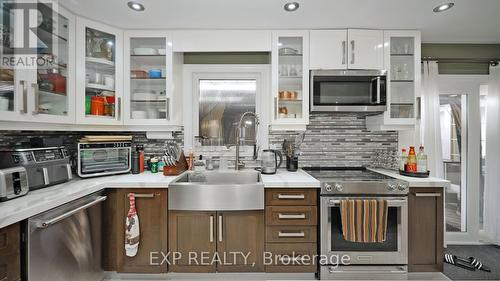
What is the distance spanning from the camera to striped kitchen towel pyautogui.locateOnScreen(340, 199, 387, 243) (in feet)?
6.23

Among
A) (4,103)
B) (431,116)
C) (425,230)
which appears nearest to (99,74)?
(4,103)

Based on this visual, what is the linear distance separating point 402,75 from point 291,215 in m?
1.74

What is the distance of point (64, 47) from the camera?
1980 millimetres

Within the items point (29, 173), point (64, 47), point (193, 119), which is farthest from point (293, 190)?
point (64, 47)

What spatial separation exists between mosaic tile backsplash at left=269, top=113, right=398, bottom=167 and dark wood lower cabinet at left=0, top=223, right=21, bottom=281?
7.01ft

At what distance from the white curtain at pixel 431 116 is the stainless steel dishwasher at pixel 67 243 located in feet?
10.3

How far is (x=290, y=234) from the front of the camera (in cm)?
196

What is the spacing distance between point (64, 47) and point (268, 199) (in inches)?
82.5

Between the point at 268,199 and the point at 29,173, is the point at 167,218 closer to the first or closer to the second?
the point at 268,199

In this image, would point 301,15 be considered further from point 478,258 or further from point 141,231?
point 478,258

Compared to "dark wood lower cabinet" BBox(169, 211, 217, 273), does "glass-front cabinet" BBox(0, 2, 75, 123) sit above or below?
above

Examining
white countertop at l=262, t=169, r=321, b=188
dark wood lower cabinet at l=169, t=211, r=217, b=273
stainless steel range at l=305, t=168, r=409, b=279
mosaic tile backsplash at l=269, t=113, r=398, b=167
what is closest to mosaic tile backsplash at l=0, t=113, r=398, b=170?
mosaic tile backsplash at l=269, t=113, r=398, b=167

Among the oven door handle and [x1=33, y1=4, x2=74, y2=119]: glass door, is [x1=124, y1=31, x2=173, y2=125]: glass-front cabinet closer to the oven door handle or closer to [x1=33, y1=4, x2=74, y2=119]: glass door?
[x1=33, y1=4, x2=74, y2=119]: glass door

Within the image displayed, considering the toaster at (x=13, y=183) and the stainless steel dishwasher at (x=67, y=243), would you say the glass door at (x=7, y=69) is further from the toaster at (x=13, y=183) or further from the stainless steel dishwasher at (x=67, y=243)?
the stainless steel dishwasher at (x=67, y=243)
